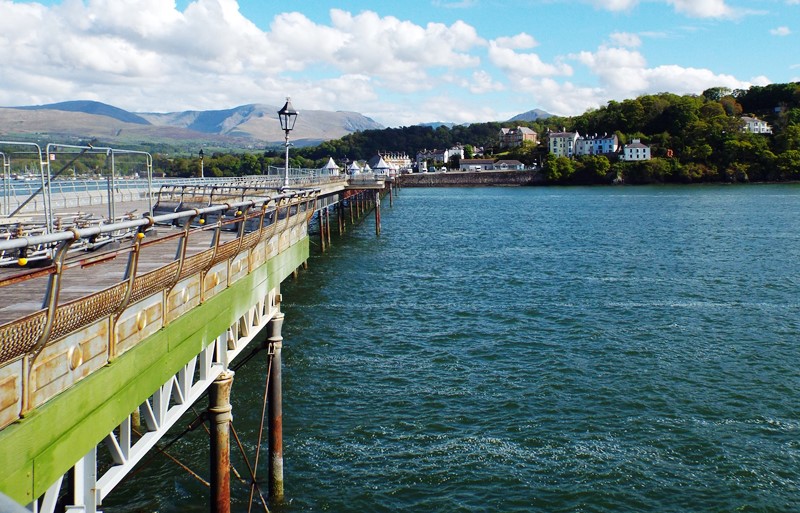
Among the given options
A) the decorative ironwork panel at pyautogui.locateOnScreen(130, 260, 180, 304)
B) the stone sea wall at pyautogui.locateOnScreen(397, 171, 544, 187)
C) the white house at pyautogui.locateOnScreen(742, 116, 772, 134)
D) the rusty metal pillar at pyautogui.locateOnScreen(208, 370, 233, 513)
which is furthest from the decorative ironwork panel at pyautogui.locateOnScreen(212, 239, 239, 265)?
the white house at pyautogui.locateOnScreen(742, 116, 772, 134)

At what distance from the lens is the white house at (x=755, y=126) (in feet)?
604

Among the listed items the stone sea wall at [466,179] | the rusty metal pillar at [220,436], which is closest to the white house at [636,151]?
the stone sea wall at [466,179]

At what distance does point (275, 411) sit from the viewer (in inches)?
496

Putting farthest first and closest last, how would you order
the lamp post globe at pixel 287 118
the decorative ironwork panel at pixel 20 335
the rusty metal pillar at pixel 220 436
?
the lamp post globe at pixel 287 118 < the rusty metal pillar at pixel 220 436 < the decorative ironwork panel at pixel 20 335

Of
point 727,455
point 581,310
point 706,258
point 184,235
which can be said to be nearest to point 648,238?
point 706,258

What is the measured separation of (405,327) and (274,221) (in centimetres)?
1271

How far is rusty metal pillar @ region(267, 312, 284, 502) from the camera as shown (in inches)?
484

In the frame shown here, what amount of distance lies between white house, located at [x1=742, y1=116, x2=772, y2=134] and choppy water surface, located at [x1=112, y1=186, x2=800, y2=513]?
163029mm

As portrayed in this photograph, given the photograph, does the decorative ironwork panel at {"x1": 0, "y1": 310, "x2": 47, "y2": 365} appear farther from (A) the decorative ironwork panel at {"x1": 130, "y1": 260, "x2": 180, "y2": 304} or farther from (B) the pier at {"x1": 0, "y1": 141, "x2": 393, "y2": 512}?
(A) the decorative ironwork panel at {"x1": 130, "y1": 260, "x2": 180, "y2": 304}

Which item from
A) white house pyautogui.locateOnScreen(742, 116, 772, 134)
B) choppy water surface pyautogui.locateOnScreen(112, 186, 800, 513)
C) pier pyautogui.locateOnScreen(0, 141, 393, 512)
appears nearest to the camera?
pier pyautogui.locateOnScreen(0, 141, 393, 512)

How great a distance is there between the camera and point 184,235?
8219mm

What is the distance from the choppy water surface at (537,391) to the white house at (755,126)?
16303 cm

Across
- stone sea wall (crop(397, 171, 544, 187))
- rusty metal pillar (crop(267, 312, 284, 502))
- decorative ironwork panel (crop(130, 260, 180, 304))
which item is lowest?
rusty metal pillar (crop(267, 312, 284, 502))

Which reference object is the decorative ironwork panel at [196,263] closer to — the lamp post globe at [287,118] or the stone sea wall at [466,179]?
the lamp post globe at [287,118]
